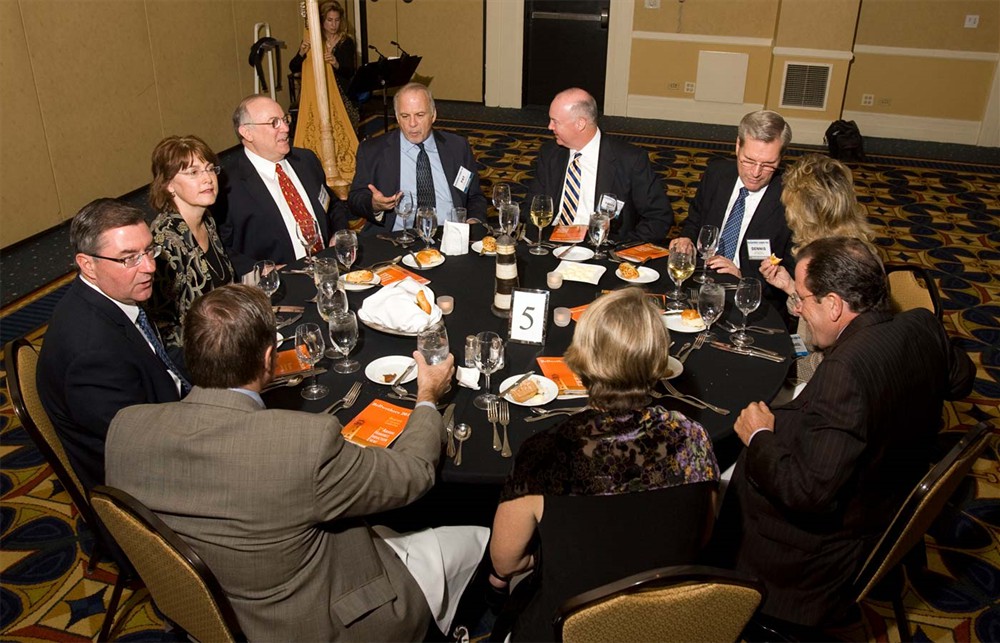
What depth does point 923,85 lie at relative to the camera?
8977 millimetres

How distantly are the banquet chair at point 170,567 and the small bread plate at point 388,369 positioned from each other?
820 millimetres

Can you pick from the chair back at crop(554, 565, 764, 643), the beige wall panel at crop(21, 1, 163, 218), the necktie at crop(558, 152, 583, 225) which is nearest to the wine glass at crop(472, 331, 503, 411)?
the chair back at crop(554, 565, 764, 643)

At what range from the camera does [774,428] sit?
7.20 ft

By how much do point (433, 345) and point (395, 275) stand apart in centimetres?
89

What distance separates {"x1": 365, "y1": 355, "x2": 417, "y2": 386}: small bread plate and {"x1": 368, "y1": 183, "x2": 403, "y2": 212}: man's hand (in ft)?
5.64

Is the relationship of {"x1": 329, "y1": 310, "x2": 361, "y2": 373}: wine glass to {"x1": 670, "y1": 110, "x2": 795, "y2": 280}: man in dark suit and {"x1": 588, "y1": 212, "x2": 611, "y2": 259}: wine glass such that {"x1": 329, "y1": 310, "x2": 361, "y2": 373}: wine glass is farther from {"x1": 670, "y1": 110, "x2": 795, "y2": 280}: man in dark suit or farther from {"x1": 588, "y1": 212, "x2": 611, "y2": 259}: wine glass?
{"x1": 670, "y1": 110, "x2": 795, "y2": 280}: man in dark suit

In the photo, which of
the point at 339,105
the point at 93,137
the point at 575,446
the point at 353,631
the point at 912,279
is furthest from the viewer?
the point at 339,105

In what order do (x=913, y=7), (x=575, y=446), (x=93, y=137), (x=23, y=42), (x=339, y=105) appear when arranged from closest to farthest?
1. (x=575, y=446)
2. (x=23, y=42)
3. (x=93, y=137)
4. (x=339, y=105)
5. (x=913, y=7)

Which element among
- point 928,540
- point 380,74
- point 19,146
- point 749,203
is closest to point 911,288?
point 749,203

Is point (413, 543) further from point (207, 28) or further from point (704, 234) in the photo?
point (207, 28)

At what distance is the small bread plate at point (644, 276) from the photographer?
10.2ft

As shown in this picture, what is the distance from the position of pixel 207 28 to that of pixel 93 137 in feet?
6.59

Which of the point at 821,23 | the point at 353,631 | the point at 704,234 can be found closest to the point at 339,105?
the point at 704,234

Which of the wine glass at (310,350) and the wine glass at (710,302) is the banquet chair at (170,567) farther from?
the wine glass at (710,302)
